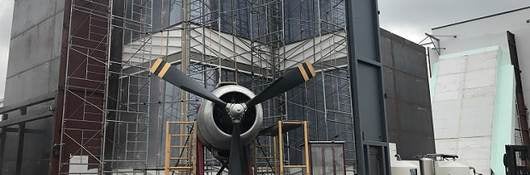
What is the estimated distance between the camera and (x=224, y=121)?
9922 mm

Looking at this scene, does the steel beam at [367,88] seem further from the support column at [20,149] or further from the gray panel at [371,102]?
the support column at [20,149]

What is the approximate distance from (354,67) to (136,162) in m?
8.58

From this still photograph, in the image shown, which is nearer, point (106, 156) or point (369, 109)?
point (369, 109)

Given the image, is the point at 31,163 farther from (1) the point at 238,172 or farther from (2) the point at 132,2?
(1) the point at 238,172

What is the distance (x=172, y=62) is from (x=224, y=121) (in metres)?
5.30

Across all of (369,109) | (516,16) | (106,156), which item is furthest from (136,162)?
(516,16)

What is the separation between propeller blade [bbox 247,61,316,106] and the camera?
947cm

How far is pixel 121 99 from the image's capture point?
1568 cm

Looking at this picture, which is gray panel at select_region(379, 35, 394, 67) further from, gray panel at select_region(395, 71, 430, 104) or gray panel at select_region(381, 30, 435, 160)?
gray panel at select_region(395, 71, 430, 104)

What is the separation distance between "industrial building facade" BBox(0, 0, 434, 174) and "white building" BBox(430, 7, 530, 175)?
5.27 m

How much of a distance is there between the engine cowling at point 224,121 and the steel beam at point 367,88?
2302mm

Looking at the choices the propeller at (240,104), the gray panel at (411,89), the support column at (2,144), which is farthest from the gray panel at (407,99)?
the support column at (2,144)

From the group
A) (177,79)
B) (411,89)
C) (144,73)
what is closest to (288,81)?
(177,79)

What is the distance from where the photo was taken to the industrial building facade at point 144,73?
1452 centimetres
